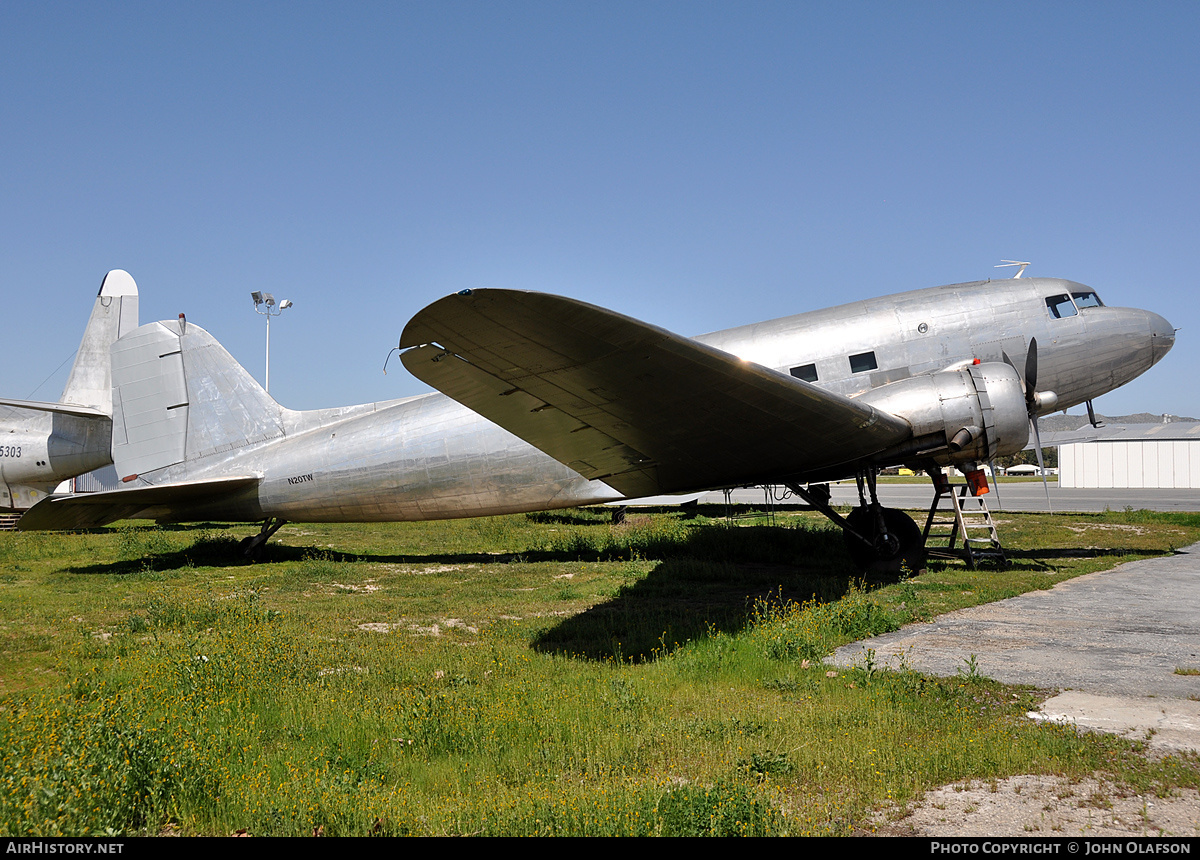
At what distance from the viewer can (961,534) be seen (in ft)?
43.6

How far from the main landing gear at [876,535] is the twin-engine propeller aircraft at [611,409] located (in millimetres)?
47

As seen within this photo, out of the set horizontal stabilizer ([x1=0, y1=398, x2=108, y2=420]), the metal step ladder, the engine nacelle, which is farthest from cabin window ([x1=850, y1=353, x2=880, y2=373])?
horizontal stabilizer ([x1=0, y1=398, x2=108, y2=420])

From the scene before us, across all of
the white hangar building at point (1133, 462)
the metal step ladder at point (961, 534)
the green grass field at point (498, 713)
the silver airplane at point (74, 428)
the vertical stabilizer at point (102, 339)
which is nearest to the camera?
the green grass field at point (498, 713)

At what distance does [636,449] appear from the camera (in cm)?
966

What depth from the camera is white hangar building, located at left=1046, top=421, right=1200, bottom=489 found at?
46.6 m

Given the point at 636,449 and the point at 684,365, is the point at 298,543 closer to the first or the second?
the point at 636,449

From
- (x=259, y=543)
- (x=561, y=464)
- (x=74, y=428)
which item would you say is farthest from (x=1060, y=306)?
(x=74, y=428)

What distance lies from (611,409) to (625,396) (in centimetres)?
47

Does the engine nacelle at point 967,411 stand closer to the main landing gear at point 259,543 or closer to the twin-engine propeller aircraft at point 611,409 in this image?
the twin-engine propeller aircraft at point 611,409

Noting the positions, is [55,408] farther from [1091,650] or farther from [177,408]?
[1091,650]

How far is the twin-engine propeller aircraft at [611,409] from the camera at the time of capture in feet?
22.4

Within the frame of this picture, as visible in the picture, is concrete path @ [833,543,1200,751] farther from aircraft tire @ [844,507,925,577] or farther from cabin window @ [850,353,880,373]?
cabin window @ [850,353,880,373]

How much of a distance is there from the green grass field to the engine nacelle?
196cm

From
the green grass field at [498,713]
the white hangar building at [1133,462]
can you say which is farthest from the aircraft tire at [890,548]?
the white hangar building at [1133,462]
